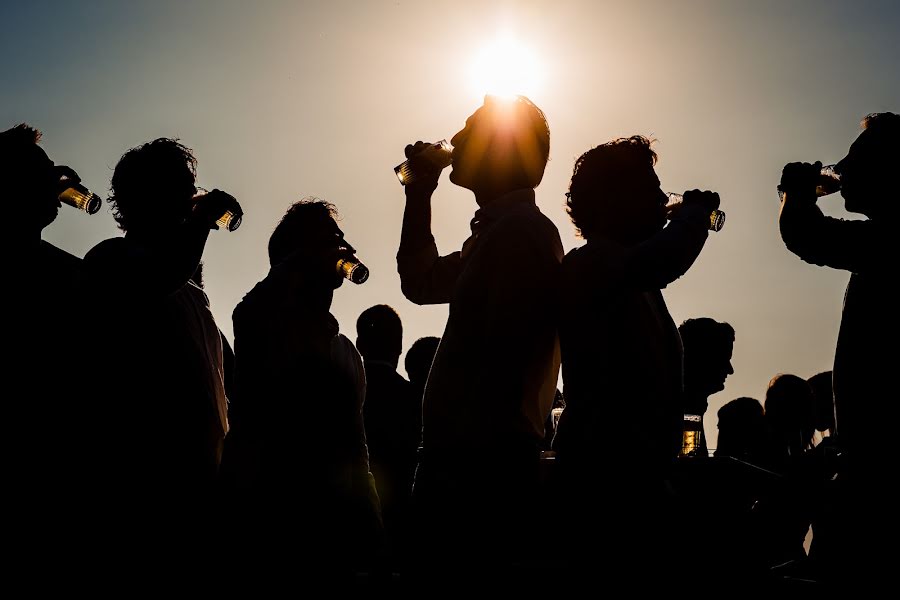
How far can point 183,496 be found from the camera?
9.87ft

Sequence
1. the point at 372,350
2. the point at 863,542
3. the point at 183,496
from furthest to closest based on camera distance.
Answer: the point at 372,350
the point at 183,496
the point at 863,542

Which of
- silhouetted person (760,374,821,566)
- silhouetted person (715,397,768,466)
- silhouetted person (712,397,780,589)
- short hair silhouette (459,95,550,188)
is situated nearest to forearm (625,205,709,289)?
short hair silhouette (459,95,550,188)

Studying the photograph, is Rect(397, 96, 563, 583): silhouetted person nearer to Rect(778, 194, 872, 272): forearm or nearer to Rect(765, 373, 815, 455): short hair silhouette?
Rect(778, 194, 872, 272): forearm

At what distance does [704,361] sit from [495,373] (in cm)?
273

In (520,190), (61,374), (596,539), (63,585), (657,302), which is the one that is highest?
(520,190)

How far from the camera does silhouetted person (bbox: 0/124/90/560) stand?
2.85 metres

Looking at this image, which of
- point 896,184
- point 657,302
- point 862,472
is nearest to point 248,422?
point 657,302

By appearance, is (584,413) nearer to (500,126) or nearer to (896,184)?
(500,126)

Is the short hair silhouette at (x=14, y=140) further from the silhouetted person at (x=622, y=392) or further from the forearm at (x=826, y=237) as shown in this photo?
the forearm at (x=826, y=237)

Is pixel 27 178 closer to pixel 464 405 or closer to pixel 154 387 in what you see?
pixel 154 387

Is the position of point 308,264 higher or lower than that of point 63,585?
higher

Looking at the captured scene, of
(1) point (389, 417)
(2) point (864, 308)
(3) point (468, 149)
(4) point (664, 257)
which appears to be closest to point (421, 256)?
(3) point (468, 149)

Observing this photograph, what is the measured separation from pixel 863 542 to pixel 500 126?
67.1 inches

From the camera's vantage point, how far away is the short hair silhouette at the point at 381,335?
5848 millimetres
